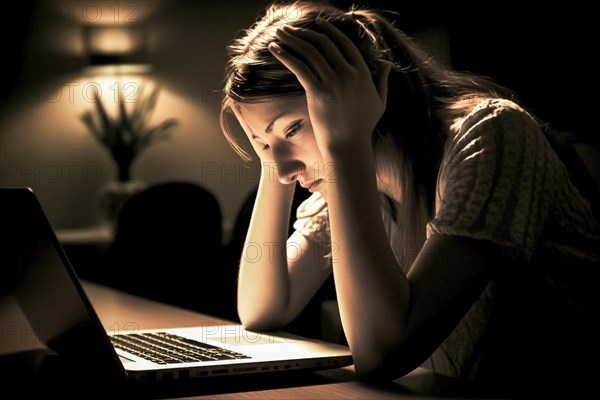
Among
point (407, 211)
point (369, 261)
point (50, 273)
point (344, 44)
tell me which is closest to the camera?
point (50, 273)

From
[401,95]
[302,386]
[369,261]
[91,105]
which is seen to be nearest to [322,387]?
[302,386]

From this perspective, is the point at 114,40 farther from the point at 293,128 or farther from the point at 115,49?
the point at 293,128

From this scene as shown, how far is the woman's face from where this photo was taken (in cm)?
111

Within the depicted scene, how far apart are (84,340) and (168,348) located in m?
0.16

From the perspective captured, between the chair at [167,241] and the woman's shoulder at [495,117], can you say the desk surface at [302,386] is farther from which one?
the chair at [167,241]

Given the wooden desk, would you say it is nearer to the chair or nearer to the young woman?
the young woman

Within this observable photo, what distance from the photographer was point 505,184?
1012 mm

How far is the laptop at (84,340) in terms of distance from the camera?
783 mm

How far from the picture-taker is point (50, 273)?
81 cm

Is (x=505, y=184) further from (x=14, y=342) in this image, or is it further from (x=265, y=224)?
(x=14, y=342)

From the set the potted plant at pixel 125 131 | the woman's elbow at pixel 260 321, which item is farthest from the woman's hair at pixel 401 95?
the potted plant at pixel 125 131

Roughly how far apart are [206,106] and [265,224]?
10.8ft

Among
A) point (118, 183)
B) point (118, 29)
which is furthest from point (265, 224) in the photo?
point (118, 29)

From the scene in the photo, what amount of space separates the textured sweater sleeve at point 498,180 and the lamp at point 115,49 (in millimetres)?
3551
